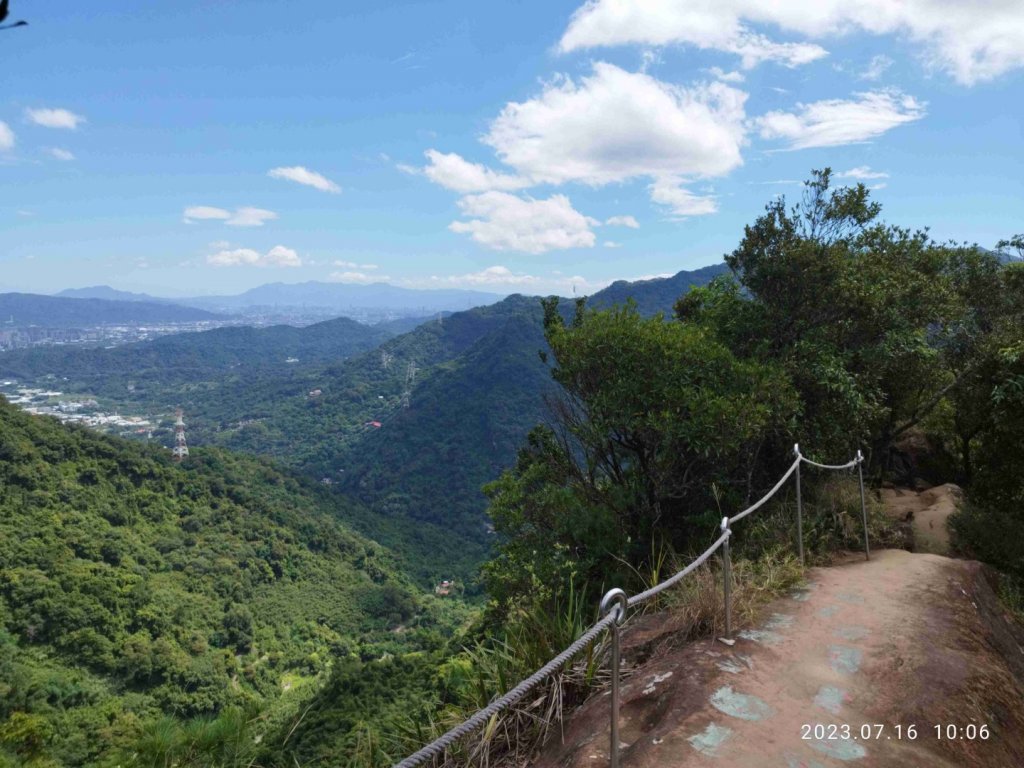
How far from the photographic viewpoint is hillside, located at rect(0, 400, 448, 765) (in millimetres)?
36375

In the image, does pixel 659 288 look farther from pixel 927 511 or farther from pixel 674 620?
pixel 674 620

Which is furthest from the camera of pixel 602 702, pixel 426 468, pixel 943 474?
pixel 426 468

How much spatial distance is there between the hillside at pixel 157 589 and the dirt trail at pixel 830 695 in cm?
2218

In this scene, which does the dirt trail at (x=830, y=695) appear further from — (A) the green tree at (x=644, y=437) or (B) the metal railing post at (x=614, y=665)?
(A) the green tree at (x=644, y=437)

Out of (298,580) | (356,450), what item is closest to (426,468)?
(356,450)

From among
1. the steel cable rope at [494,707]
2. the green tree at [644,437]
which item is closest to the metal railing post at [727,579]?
the steel cable rope at [494,707]

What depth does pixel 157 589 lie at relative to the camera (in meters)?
48.2

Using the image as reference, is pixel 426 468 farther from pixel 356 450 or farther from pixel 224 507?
pixel 224 507

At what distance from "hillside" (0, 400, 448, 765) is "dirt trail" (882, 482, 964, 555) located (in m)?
23.5

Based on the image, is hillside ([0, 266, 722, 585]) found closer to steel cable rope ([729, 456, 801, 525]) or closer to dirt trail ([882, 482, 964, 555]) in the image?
dirt trail ([882, 482, 964, 555])

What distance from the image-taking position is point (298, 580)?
63.9 m

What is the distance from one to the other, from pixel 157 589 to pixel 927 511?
55633 millimetres

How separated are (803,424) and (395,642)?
175 ft

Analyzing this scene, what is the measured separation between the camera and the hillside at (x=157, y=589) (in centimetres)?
3638
